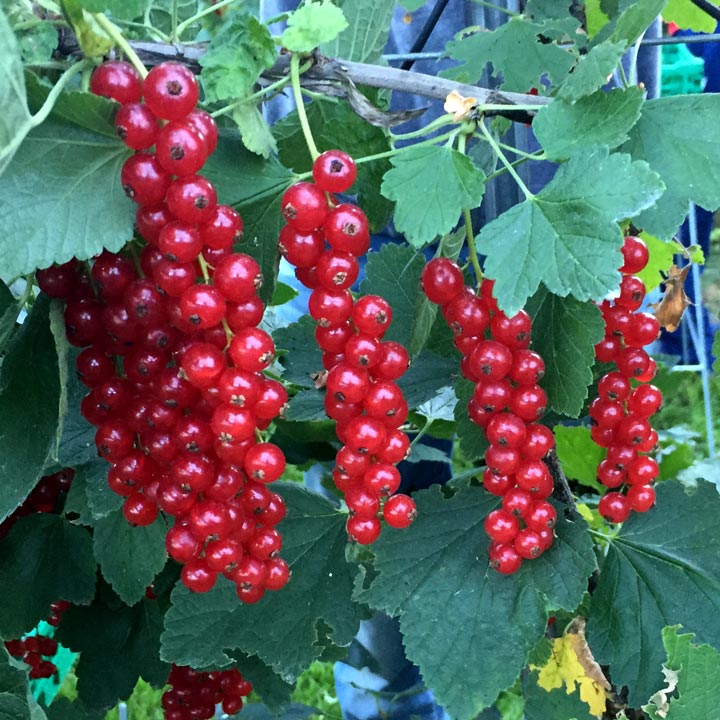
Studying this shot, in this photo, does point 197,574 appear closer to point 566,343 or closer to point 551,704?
point 566,343

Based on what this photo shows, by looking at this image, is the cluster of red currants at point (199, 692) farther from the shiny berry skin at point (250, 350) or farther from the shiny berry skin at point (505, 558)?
the shiny berry skin at point (250, 350)

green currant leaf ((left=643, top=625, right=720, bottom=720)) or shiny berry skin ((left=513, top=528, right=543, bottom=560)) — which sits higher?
green currant leaf ((left=643, top=625, right=720, bottom=720))

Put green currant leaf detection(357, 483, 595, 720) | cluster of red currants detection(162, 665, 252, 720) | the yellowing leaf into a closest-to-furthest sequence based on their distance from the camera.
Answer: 1. green currant leaf detection(357, 483, 595, 720)
2. the yellowing leaf
3. cluster of red currants detection(162, 665, 252, 720)

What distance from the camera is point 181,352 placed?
463 millimetres

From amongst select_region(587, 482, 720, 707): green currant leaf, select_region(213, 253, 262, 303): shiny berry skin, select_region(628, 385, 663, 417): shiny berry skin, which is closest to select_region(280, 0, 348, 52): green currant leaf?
select_region(213, 253, 262, 303): shiny berry skin

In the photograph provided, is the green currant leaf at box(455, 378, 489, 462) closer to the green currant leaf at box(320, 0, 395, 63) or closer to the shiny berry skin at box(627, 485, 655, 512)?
the shiny berry skin at box(627, 485, 655, 512)

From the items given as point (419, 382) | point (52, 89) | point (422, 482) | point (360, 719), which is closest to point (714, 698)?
point (419, 382)

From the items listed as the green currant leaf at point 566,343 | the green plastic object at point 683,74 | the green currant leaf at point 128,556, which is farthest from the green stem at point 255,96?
the green plastic object at point 683,74

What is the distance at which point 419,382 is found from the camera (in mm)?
734

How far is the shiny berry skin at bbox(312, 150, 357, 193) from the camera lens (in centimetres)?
44

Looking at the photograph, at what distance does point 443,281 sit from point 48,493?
52cm

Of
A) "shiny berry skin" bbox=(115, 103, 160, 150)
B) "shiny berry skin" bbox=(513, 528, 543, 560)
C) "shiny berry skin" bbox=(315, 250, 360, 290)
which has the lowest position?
"shiny berry skin" bbox=(513, 528, 543, 560)

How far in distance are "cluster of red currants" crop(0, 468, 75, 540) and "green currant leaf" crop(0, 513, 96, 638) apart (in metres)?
0.02

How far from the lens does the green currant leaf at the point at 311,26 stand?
437 mm
